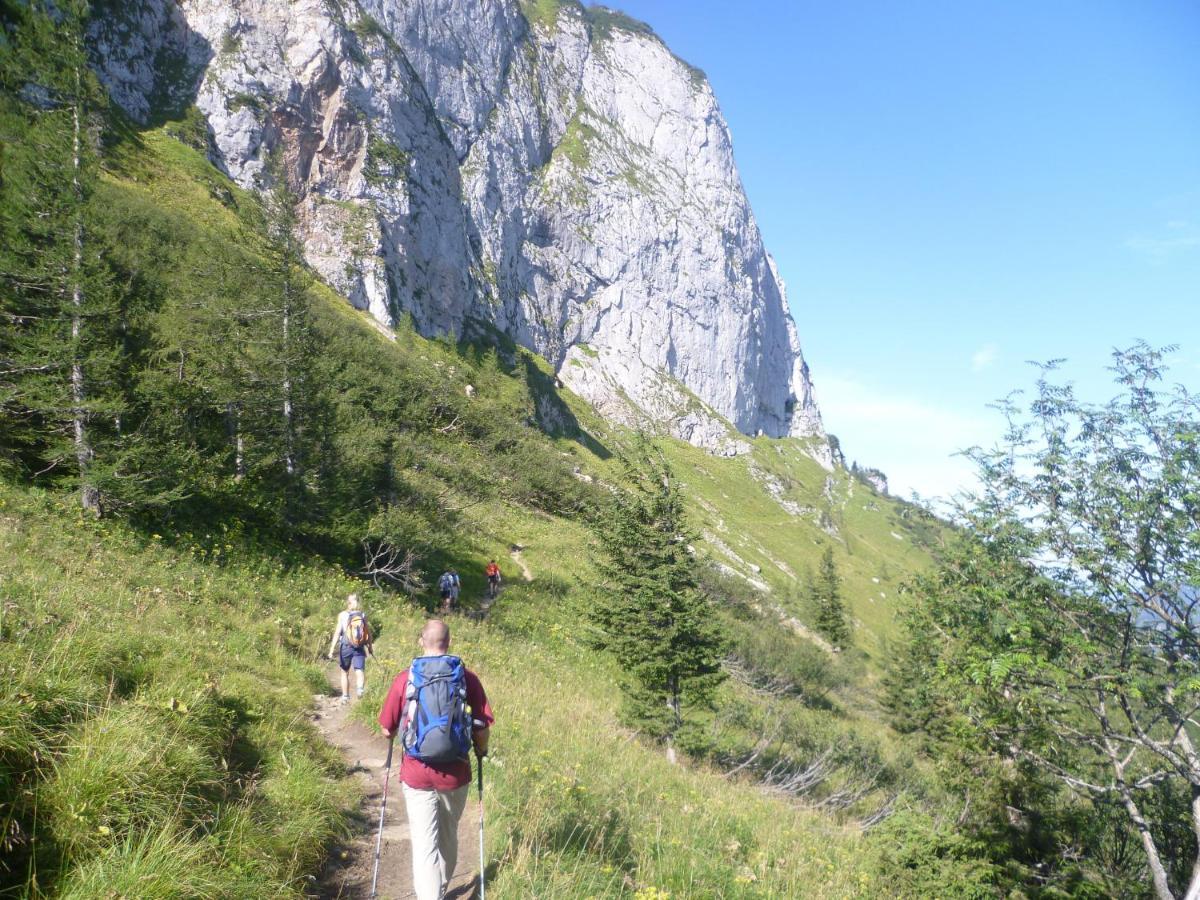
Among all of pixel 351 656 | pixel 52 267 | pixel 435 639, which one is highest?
pixel 52 267

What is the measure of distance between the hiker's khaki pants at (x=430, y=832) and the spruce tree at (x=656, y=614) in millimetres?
7631

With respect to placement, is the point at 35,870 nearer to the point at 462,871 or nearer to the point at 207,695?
the point at 207,695

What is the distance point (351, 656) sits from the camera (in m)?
9.18

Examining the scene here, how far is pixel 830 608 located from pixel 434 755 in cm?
4945

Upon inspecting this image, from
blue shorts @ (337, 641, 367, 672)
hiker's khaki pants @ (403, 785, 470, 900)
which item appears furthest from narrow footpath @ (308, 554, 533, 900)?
blue shorts @ (337, 641, 367, 672)

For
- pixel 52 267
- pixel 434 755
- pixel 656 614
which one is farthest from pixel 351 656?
pixel 52 267

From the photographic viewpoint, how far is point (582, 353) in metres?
140

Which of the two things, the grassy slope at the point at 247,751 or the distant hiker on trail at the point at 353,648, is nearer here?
the grassy slope at the point at 247,751

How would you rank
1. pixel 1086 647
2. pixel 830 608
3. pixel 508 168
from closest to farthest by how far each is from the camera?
pixel 1086 647, pixel 830 608, pixel 508 168

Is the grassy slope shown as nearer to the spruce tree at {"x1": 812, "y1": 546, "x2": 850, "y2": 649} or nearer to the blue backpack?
the blue backpack

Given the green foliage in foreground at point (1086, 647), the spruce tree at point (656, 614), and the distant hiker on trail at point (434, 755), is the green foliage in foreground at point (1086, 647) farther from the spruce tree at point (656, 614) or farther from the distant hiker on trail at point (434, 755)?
the distant hiker on trail at point (434, 755)

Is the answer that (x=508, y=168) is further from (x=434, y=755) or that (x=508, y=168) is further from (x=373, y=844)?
(x=434, y=755)

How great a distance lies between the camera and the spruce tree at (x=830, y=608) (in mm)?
45875

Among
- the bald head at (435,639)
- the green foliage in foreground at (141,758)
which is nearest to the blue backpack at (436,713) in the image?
the bald head at (435,639)
